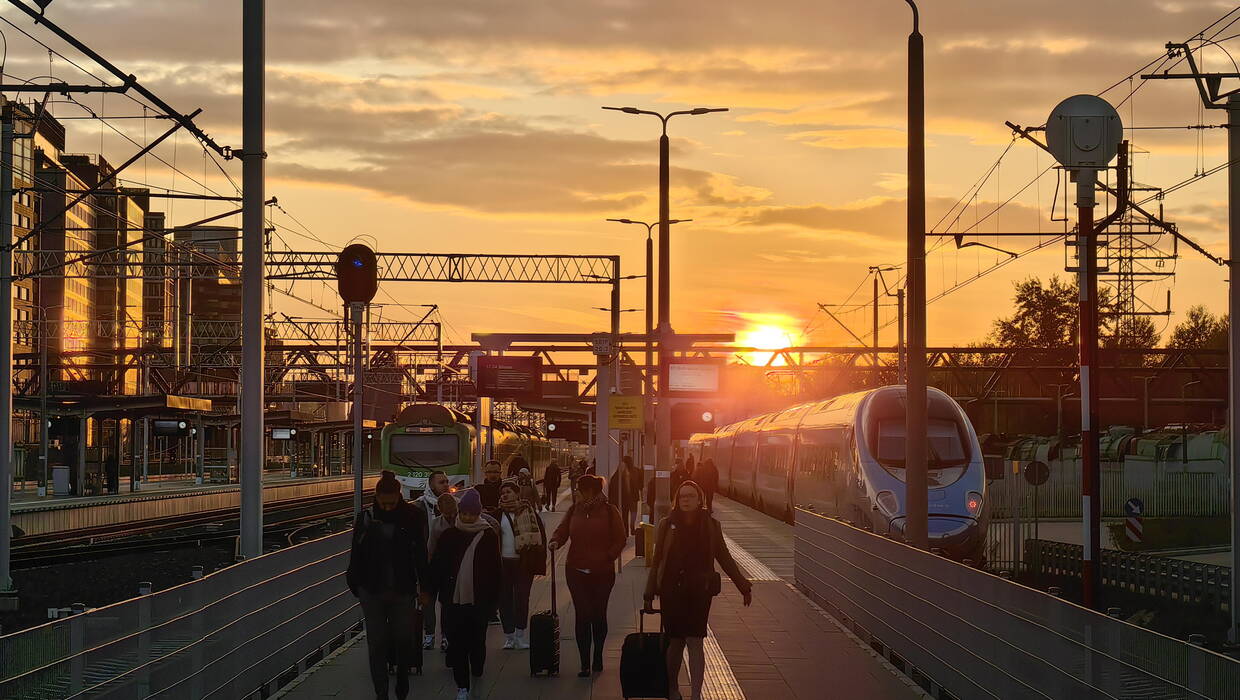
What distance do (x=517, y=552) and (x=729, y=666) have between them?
2.32m

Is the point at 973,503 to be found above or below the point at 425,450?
below

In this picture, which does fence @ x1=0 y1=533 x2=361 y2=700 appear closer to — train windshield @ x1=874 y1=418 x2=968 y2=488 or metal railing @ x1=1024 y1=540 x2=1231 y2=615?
metal railing @ x1=1024 y1=540 x2=1231 y2=615

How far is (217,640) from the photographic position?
11.7 meters

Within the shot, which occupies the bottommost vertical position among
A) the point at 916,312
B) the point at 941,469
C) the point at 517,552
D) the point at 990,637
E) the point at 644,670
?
the point at 644,670

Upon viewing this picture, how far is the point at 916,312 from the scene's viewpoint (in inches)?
722

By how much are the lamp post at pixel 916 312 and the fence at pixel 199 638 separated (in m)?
6.42

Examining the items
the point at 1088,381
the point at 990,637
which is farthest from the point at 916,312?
the point at 990,637

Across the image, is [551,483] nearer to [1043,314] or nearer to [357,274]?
[357,274]

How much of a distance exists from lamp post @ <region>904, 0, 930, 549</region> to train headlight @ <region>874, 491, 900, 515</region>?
10529 millimetres

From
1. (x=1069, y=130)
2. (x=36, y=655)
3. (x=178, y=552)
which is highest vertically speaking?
(x=1069, y=130)

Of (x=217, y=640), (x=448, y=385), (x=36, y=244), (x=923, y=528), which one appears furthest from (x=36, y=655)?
(x=36, y=244)

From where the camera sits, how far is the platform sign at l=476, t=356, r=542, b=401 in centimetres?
5259

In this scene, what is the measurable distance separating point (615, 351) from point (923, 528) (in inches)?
850

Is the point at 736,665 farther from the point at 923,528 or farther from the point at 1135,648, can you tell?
the point at 1135,648
